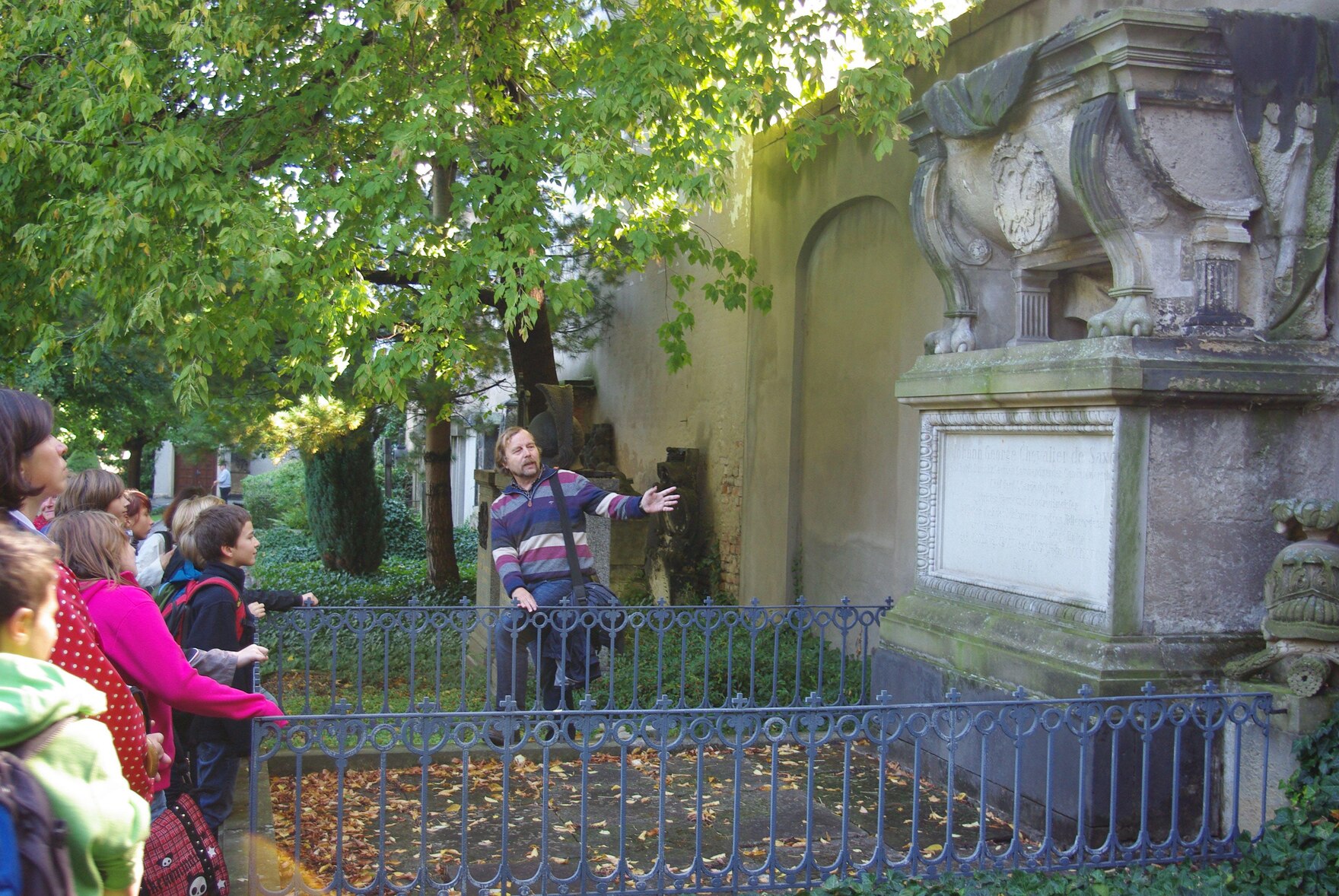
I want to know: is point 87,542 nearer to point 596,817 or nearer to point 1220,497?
point 596,817

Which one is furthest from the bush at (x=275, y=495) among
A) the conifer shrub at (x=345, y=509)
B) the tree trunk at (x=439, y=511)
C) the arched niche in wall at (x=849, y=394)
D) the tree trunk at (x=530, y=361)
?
the arched niche in wall at (x=849, y=394)

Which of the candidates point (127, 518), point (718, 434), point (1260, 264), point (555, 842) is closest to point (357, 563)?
point (718, 434)

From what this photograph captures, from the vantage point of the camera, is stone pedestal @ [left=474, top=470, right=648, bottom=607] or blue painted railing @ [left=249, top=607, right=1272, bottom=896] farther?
stone pedestal @ [left=474, top=470, right=648, bottom=607]

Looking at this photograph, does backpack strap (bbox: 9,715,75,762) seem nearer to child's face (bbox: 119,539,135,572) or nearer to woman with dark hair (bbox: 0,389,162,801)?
woman with dark hair (bbox: 0,389,162,801)

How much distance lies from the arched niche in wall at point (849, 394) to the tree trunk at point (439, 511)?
619 centimetres

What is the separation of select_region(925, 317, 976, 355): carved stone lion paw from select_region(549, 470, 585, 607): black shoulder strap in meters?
2.20

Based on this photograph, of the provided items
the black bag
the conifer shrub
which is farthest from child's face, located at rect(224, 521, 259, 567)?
the conifer shrub

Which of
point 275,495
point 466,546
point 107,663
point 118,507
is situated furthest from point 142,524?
point 275,495

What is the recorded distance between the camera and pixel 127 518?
5.82 metres

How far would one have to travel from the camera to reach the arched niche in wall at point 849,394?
9.09 meters

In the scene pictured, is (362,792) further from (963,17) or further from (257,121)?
(963,17)

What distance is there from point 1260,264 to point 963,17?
3675 millimetres

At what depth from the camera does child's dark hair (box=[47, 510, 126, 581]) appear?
11.4 feet

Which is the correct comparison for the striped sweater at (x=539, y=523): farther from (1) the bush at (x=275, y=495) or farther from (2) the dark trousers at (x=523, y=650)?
(1) the bush at (x=275, y=495)
